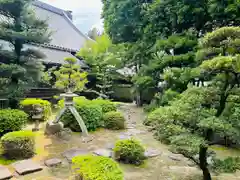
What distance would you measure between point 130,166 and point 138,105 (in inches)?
376

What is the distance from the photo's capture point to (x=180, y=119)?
3596 millimetres

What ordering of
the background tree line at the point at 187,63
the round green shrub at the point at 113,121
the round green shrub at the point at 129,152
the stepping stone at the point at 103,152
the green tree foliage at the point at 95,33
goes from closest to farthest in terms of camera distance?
the background tree line at the point at 187,63 < the round green shrub at the point at 129,152 < the stepping stone at the point at 103,152 < the round green shrub at the point at 113,121 < the green tree foliage at the point at 95,33

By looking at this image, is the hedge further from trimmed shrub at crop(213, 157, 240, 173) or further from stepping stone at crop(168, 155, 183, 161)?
trimmed shrub at crop(213, 157, 240, 173)

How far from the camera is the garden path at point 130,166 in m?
3.73

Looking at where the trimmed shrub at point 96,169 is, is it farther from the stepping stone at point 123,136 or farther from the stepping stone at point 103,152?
the stepping stone at point 123,136

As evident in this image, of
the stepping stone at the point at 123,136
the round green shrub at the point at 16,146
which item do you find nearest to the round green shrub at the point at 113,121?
the stepping stone at the point at 123,136

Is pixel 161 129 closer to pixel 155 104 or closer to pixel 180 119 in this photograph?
pixel 180 119

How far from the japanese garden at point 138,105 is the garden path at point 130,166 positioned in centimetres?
2

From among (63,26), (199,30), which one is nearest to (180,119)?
(199,30)

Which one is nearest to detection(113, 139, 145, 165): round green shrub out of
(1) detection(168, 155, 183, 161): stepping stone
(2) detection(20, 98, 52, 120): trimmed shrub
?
(1) detection(168, 155, 183, 161): stepping stone

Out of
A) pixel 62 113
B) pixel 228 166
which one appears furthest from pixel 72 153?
pixel 228 166

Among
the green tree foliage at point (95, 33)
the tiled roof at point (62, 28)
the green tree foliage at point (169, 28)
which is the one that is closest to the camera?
the green tree foliage at point (169, 28)

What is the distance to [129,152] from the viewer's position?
173 inches

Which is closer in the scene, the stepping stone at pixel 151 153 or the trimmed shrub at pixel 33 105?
the stepping stone at pixel 151 153
